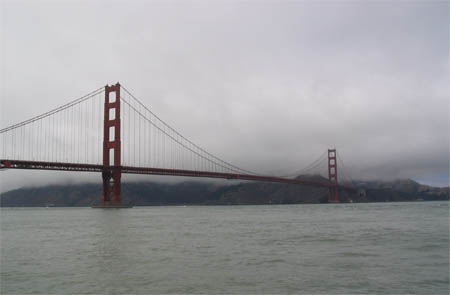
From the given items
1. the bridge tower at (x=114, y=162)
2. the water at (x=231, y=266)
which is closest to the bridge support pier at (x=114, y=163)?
the bridge tower at (x=114, y=162)


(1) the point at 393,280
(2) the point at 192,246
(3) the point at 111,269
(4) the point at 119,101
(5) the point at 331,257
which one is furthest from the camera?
(4) the point at 119,101

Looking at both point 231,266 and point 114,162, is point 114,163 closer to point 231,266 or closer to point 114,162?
point 114,162

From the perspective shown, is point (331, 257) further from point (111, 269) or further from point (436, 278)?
point (111, 269)

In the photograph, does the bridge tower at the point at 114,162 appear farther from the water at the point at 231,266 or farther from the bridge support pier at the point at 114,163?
the water at the point at 231,266

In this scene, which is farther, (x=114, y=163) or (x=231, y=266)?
(x=114, y=163)

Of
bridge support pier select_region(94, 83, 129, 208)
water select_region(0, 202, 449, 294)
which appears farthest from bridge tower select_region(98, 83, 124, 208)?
water select_region(0, 202, 449, 294)

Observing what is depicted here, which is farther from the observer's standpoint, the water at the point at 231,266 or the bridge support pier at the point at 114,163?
the bridge support pier at the point at 114,163

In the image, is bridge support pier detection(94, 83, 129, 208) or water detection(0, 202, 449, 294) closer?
water detection(0, 202, 449, 294)

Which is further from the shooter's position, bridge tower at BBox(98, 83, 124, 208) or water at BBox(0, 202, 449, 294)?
bridge tower at BBox(98, 83, 124, 208)

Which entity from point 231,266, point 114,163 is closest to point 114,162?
point 114,163

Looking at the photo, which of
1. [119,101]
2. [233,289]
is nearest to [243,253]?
[233,289]

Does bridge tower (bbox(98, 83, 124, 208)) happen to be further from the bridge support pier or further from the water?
the water
